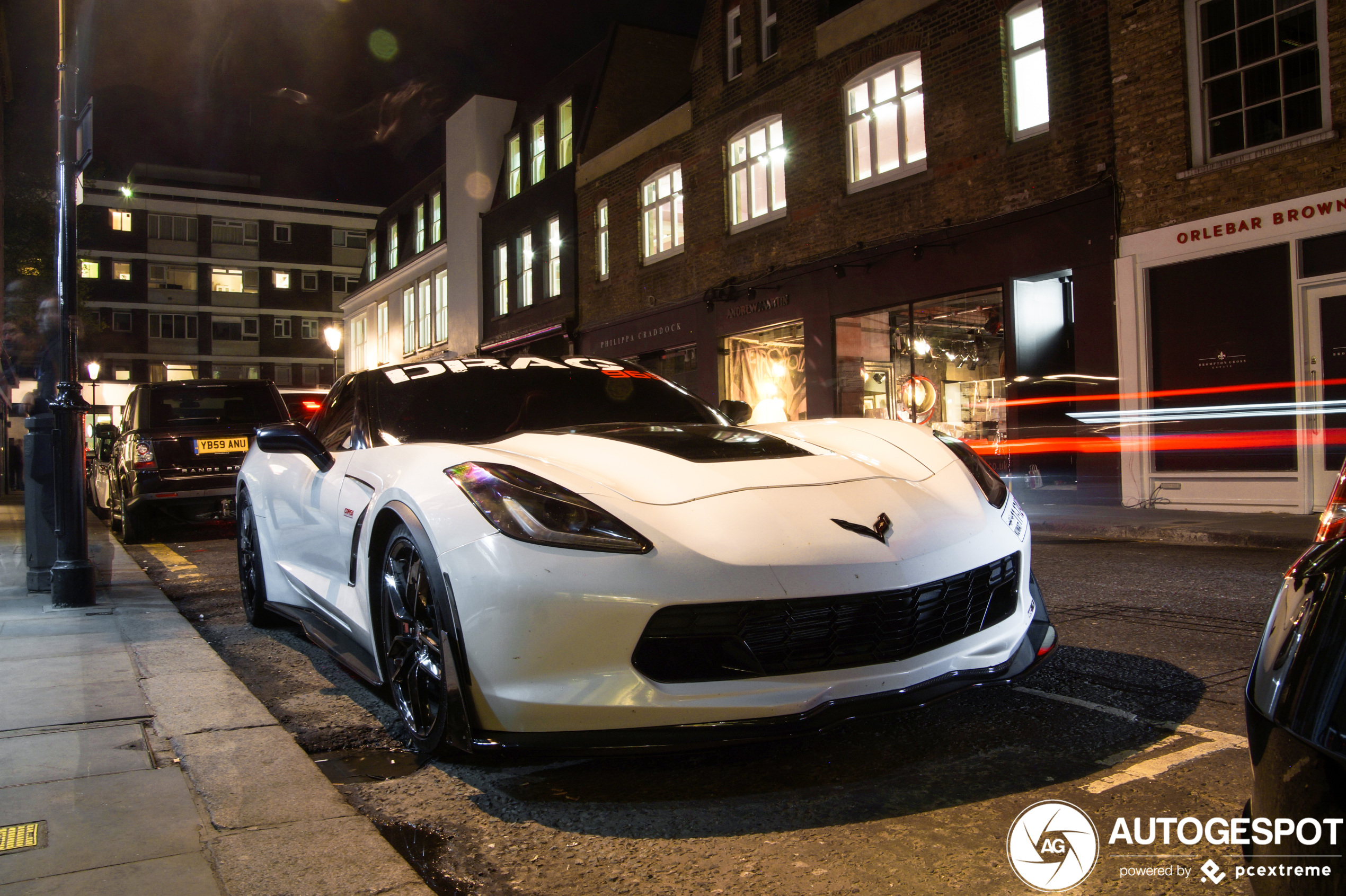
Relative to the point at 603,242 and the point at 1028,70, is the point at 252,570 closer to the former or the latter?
the point at 1028,70

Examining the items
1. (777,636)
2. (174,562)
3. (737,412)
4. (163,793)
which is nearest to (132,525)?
(174,562)

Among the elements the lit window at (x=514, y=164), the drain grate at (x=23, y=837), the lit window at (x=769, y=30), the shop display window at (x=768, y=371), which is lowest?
the drain grate at (x=23, y=837)

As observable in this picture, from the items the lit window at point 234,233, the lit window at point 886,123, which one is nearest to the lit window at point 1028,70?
the lit window at point 886,123

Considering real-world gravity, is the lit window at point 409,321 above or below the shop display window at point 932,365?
above

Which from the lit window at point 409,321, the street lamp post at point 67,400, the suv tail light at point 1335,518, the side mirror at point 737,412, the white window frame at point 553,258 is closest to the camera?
the suv tail light at point 1335,518

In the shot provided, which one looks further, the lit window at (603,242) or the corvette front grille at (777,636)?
the lit window at (603,242)

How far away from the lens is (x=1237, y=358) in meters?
11.4

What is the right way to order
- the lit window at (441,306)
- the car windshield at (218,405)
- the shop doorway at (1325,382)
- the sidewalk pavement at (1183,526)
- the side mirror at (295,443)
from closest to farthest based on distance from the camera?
the side mirror at (295,443), the sidewalk pavement at (1183,526), the shop doorway at (1325,382), the car windshield at (218,405), the lit window at (441,306)

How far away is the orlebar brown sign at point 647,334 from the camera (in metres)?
20.4

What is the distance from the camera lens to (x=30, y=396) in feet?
23.7

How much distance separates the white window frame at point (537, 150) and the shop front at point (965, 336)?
9.62 meters

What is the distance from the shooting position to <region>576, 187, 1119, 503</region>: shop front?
12.7 meters

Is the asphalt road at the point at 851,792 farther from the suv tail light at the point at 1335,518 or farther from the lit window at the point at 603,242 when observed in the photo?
the lit window at the point at 603,242

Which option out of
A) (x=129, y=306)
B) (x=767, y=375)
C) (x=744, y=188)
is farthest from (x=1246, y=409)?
(x=129, y=306)
